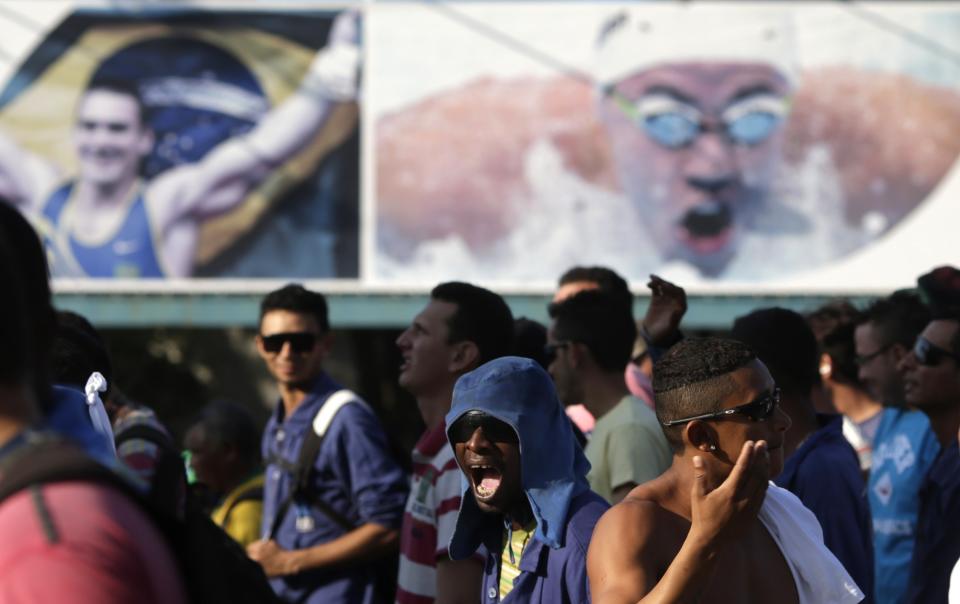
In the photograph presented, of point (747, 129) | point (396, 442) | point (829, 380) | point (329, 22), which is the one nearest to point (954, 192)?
point (747, 129)

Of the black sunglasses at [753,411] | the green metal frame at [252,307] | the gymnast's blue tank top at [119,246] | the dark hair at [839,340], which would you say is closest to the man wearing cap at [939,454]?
the dark hair at [839,340]

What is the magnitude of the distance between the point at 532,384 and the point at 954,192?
11.9 meters

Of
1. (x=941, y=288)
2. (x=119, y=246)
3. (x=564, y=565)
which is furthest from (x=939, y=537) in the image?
(x=119, y=246)

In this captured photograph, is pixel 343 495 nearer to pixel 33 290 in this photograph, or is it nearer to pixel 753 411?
pixel 753 411

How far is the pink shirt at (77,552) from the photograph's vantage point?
1.82 metres

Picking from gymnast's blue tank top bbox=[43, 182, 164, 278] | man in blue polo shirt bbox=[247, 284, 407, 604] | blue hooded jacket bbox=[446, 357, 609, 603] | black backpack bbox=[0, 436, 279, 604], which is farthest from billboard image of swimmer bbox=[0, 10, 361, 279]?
black backpack bbox=[0, 436, 279, 604]

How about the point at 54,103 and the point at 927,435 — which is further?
the point at 54,103

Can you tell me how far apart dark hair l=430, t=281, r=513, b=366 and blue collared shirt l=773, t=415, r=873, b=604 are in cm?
109

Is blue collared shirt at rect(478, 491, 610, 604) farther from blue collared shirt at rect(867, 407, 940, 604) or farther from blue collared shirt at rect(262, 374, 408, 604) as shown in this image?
blue collared shirt at rect(867, 407, 940, 604)

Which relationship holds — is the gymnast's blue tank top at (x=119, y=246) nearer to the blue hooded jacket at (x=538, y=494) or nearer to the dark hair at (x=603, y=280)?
the dark hair at (x=603, y=280)

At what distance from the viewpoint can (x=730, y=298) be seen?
49.5ft

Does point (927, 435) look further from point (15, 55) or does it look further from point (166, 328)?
point (166, 328)

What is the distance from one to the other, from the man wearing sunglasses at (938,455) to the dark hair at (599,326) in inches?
44.1

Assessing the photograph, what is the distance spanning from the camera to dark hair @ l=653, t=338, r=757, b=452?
3.45 metres
